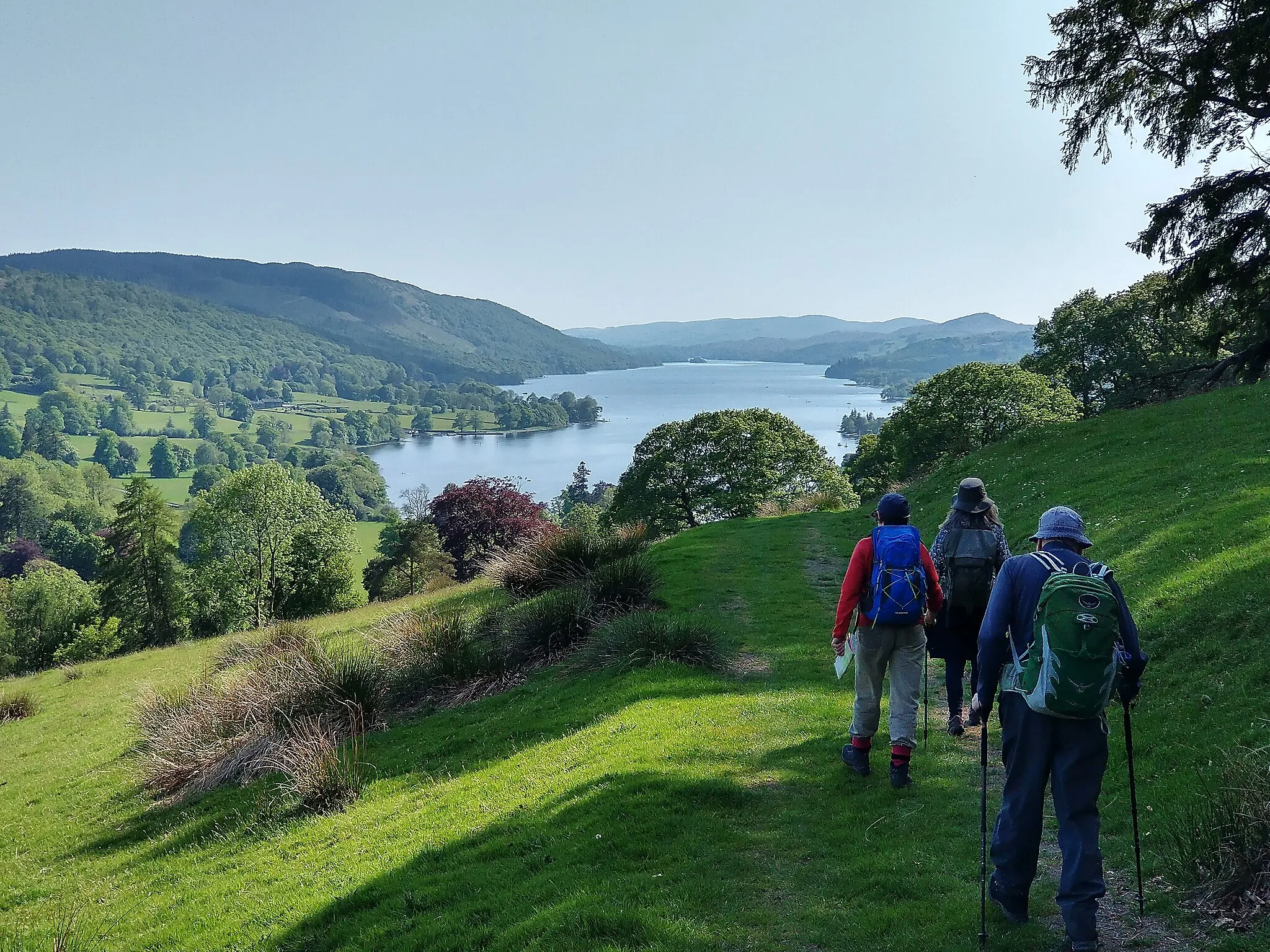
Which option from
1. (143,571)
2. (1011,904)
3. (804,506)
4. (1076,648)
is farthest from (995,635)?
(143,571)

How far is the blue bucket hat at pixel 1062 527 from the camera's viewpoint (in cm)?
463

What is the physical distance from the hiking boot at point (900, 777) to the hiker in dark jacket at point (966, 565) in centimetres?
135

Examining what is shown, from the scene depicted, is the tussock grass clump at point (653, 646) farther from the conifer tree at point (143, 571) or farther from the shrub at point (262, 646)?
the conifer tree at point (143, 571)

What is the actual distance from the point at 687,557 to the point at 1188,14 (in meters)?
15.0

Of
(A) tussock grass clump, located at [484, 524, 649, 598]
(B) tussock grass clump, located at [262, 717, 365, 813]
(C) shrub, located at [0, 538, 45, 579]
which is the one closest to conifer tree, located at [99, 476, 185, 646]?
(A) tussock grass clump, located at [484, 524, 649, 598]

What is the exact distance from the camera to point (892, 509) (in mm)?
6891

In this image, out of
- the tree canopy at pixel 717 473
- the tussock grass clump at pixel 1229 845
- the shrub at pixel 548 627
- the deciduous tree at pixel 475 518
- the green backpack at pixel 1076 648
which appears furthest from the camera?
the deciduous tree at pixel 475 518

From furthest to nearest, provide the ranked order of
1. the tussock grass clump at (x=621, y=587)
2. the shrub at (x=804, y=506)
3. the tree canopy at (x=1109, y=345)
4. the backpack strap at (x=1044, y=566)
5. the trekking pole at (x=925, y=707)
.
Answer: the tree canopy at (x=1109, y=345) → the shrub at (x=804, y=506) → the tussock grass clump at (x=621, y=587) → the trekking pole at (x=925, y=707) → the backpack strap at (x=1044, y=566)

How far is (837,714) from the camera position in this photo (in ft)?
30.2

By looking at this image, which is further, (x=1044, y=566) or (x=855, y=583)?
(x=855, y=583)

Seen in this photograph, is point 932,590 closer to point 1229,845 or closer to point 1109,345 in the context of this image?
point 1229,845

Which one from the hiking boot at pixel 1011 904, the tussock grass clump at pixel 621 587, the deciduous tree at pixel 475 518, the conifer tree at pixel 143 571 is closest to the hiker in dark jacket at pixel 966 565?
the hiking boot at pixel 1011 904

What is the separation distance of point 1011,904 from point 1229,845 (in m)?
1.26

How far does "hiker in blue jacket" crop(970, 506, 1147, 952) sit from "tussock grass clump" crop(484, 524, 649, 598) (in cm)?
1228
